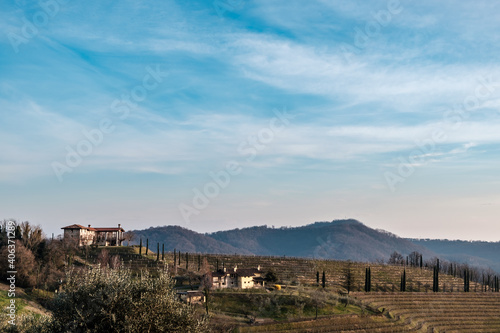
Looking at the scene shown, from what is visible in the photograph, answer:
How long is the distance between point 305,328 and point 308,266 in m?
67.3

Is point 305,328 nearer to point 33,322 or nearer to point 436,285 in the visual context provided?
point 33,322

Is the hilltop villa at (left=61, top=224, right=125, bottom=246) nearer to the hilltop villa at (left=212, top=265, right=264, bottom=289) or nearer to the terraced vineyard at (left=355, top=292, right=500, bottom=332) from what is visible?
the hilltop villa at (left=212, top=265, right=264, bottom=289)

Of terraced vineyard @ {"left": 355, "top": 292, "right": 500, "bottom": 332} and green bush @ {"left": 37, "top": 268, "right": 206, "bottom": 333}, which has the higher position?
green bush @ {"left": 37, "top": 268, "right": 206, "bottom": 333}

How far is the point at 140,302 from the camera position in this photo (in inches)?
1212

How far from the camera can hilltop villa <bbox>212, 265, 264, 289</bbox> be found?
102000mm

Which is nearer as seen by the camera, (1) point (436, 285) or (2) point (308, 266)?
(1) point (436, 285)

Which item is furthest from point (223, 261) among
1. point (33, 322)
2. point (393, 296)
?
point (33, 322)

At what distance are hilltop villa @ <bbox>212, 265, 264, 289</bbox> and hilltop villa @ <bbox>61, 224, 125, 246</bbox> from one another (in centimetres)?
5752

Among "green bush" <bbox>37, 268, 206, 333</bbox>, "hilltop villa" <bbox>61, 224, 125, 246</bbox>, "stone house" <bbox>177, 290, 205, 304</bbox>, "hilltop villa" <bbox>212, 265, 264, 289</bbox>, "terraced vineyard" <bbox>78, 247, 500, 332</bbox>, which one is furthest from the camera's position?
"hilltop villa" <bbox>61, 224, 125, 246</bbox>

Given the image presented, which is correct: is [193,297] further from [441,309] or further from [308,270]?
[441,309]

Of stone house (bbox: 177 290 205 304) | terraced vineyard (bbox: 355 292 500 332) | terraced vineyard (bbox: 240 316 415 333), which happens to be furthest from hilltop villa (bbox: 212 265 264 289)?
terraced vineyard (bbox: 240 316 415 333)

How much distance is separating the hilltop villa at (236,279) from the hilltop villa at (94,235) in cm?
5752

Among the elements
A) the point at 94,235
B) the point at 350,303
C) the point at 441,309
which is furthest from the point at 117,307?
the point at 94,235

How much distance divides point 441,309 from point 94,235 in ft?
345
